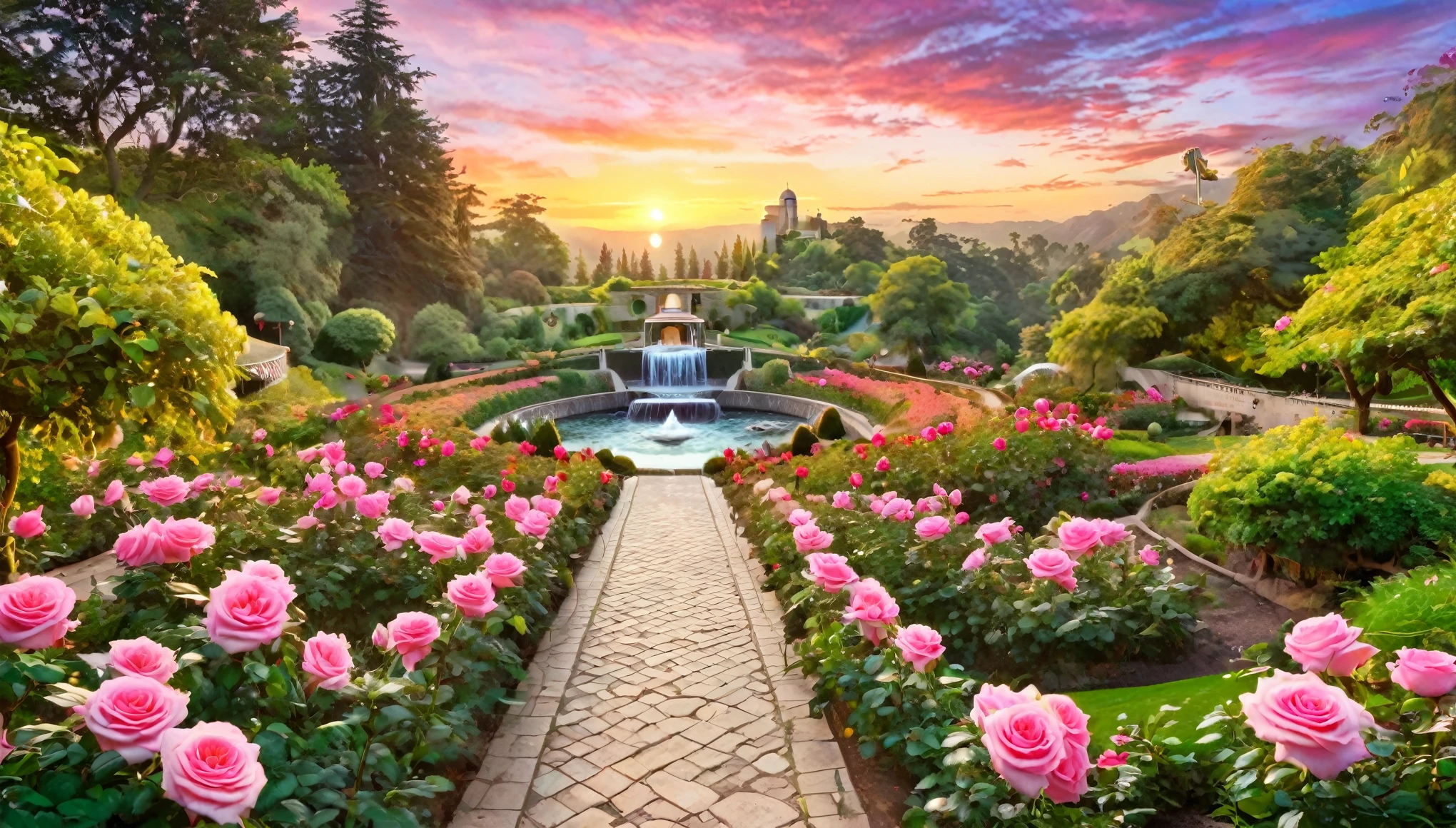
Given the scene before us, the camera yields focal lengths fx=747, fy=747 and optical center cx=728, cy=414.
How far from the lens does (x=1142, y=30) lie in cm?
2417

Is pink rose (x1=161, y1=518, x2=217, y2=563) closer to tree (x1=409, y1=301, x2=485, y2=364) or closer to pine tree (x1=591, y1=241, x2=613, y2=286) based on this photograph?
tree (x1=409, y1=301, x2=485, y2=364)

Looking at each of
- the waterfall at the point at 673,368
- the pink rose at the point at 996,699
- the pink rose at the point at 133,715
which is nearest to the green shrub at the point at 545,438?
the pink rose at the point at 133,715

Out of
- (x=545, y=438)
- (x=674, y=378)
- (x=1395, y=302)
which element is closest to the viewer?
(x=1395, y=302)

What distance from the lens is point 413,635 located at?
312 cm

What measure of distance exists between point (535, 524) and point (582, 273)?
5470cm

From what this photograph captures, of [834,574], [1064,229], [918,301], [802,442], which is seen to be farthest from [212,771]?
[1064,229]

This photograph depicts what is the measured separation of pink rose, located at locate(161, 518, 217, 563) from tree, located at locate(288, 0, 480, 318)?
2982 cm

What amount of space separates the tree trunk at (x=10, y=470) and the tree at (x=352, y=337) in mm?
20883

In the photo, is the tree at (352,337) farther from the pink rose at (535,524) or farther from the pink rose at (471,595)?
the pink rose at (471,595)

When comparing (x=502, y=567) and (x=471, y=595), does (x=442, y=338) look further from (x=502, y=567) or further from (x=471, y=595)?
(x=471, y=595)

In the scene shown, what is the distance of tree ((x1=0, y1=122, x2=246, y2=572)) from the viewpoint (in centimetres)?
350

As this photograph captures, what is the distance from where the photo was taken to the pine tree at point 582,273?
57.3 meters

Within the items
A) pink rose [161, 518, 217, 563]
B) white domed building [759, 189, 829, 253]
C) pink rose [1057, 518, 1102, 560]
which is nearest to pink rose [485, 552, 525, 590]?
pink rose [161, 518, 217, 563]

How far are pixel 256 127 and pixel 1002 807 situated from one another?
99.5ft
